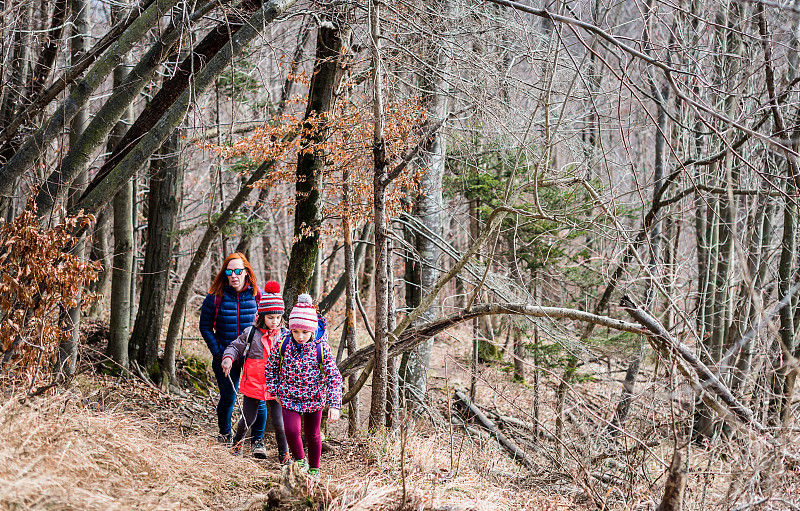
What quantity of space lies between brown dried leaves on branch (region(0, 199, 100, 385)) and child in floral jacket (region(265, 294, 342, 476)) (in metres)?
1.88

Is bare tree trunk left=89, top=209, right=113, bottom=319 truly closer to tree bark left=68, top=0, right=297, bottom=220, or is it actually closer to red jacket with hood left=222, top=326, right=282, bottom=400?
tree bark left=68, top=0, right=297, bottom=220

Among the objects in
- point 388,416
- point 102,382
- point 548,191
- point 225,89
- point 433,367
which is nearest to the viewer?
point 388,416

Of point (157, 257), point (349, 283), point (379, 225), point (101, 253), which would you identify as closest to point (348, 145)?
point (349, 283)

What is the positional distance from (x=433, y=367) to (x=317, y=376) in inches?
360

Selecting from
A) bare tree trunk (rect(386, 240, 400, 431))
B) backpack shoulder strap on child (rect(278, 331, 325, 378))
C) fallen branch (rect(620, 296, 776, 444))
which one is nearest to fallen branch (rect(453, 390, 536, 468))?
bare tree trunk (rect(386, 240, 400, 431))

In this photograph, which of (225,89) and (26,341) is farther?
(225,89)

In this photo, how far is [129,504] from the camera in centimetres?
312

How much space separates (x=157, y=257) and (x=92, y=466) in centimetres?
605

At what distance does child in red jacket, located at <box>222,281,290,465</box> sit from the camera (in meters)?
5.29

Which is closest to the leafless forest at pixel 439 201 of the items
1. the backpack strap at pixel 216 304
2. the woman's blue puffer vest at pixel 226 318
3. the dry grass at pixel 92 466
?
the dry grass at pixel 92 466

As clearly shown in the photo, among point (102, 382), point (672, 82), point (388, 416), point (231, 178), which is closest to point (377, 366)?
point (388, 416)

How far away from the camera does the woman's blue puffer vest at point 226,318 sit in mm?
5855

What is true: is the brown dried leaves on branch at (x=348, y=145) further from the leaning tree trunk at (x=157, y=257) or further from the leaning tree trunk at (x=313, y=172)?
the leaning tree trunk at (x=157, y=257)

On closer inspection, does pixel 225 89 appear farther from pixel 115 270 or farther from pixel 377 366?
pixel 377 366
